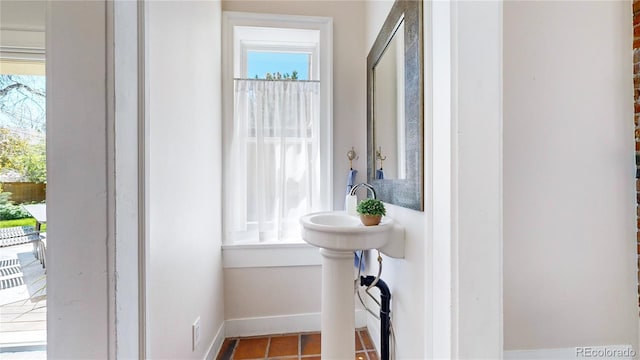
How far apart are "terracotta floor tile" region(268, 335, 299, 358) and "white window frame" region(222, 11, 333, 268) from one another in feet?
1.60

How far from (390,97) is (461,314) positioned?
3.44ft

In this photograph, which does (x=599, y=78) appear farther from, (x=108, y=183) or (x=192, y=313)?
(x=192, y=313)

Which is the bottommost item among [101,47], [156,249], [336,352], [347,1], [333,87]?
[336,352]

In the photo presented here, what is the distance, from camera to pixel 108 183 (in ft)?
2.01

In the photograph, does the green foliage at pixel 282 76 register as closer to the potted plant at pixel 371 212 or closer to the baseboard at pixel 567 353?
the potted plant at pixel 371 212

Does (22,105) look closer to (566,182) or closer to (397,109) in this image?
(397,109)

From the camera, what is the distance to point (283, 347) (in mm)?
1616

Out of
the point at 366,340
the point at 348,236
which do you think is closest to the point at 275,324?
the point at 366,340

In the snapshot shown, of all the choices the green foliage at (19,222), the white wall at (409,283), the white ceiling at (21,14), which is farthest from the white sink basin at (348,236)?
the white ceiling at (21,14)

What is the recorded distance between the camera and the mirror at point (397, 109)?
3.29 feet

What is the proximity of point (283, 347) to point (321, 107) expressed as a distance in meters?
1.64

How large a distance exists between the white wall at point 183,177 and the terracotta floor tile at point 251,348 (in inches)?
8.0

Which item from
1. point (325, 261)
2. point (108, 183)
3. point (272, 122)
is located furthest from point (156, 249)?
point (272, 122)

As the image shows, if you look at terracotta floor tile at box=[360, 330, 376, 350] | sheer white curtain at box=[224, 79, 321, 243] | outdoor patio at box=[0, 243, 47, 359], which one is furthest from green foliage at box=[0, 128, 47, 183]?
terracotta floor tile at box=[360, 330, 376, 350]
